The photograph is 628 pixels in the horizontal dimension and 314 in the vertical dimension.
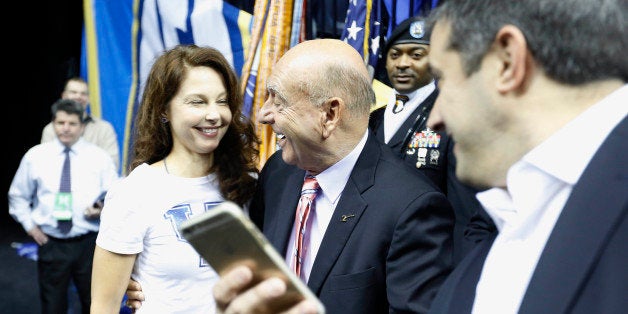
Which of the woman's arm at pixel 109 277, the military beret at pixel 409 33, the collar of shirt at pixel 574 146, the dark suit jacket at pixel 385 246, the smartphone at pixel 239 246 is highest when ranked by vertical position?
the military beret at pixel 409 33

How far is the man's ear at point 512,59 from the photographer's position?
1.01m

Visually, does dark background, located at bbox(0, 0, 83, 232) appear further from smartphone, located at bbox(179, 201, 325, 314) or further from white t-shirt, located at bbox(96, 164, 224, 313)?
smartphone, located at bbox(179, 201, 325, 314)

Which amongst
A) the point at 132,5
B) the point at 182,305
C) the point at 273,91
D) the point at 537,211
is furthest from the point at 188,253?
the point at 132,5

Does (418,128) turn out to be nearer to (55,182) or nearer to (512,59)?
(512,59)

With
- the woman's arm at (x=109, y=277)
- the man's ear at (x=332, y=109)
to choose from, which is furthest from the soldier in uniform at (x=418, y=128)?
the woman's arm at (x=109, y=277)

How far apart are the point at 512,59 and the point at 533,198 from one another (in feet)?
0.68

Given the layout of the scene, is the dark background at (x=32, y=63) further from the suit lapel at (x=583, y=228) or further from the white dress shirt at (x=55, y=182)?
the suit lapel at (x=583, y=228)

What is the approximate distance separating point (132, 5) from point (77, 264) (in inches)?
79.8

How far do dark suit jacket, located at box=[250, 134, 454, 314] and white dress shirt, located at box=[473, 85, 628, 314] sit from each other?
59 cm

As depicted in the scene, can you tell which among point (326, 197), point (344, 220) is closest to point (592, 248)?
point (344, 220)

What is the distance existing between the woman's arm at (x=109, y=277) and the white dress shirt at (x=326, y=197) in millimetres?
530

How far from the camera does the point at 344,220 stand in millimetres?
1942

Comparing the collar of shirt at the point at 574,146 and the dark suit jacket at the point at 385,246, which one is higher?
the collar of shirt at the point at 574,146

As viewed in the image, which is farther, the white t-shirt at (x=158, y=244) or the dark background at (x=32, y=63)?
the dark background at (x=32, y=63)
